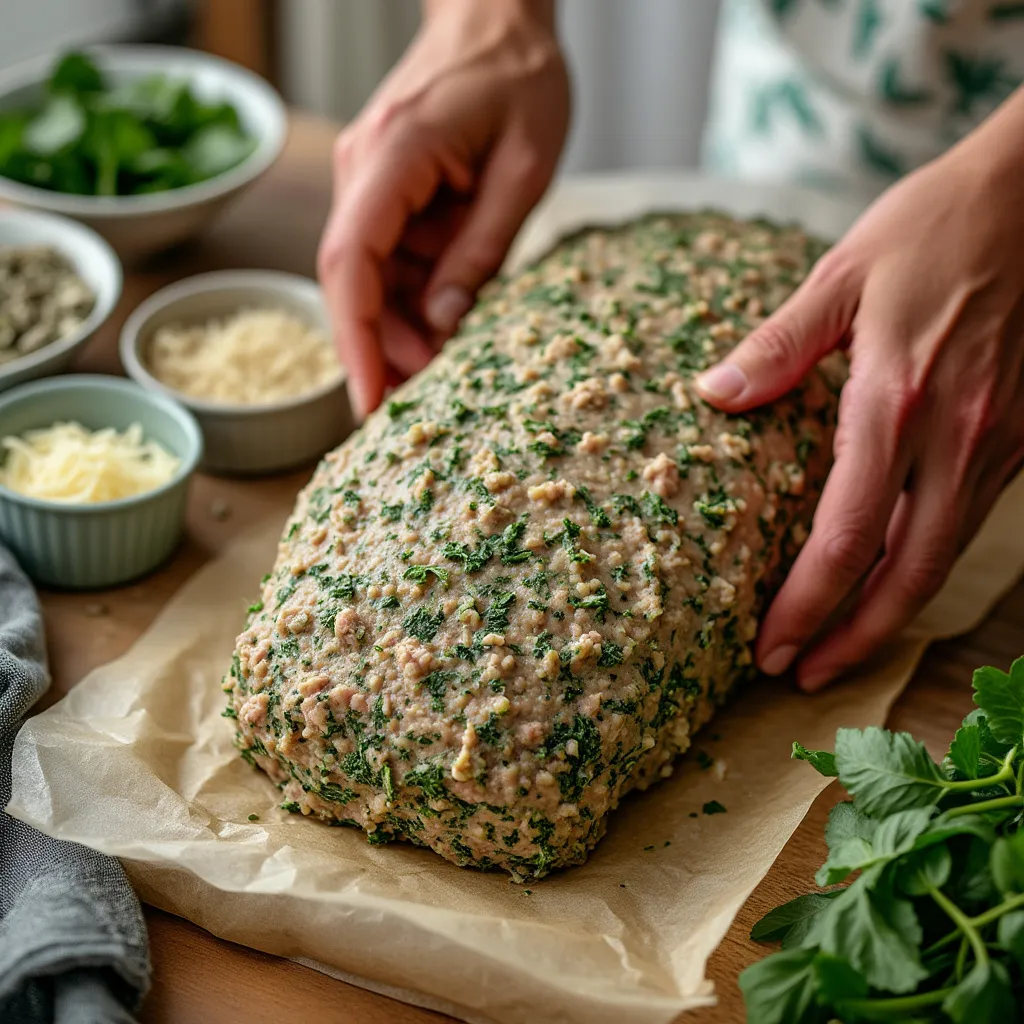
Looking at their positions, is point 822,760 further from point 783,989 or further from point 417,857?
point 417,857

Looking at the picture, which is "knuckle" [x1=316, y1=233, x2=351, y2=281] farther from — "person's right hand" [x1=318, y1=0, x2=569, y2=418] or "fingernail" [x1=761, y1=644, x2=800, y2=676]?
"fingernail" [x1=761, y1=644, x2=800, y2=676]

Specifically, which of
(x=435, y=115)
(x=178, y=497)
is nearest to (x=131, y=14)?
(x=435, y=115)

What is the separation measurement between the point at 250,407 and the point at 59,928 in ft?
3.75

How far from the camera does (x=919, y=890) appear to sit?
144 centimetres

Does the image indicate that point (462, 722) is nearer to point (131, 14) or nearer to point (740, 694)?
point (740, 694)

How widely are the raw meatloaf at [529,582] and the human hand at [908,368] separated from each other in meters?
0.10

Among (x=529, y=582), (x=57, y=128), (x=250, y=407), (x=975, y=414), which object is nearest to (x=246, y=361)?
(x=250, y=407)

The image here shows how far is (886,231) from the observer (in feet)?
6.61

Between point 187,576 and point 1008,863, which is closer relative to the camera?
point 1008,863

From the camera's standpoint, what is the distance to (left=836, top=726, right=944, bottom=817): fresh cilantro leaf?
59.7 inches

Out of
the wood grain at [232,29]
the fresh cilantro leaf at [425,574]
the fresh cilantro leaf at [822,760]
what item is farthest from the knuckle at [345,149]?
the wood grain at [232,29]

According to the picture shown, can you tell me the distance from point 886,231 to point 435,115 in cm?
96

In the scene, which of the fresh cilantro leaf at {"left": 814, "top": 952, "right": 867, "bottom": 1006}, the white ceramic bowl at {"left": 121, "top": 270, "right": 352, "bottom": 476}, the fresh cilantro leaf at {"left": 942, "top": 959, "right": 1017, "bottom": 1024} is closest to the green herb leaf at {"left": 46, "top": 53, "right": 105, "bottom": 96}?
the white ceramic bowl at {"left": 121, "top": 270, "right": 352, "bottom": 476}

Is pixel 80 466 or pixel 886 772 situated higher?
pixel 886 772
